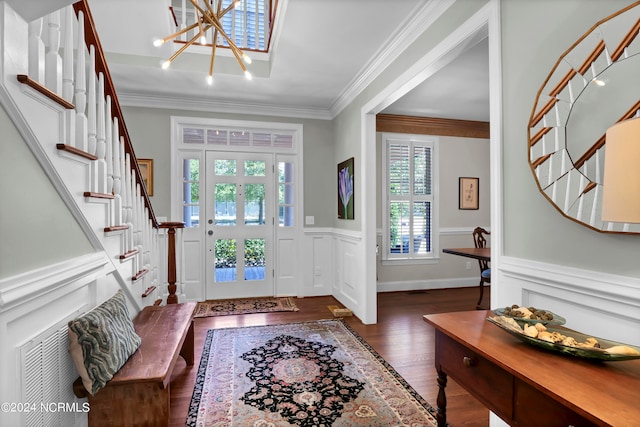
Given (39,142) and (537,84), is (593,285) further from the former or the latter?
(39,142)

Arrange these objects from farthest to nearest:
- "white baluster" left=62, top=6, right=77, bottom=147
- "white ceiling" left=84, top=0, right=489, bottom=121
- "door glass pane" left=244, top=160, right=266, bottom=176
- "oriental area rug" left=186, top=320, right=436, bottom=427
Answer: "door glass pane" left=244, top=160, right=266, bottom=176 < "white ceiling" left=84, top=0, right=489, bottom=121 < "oriental area rug" left=186, top=320, right=436, bottom=427 < "white baluster" left=62, top=6, right=77, bottom=147

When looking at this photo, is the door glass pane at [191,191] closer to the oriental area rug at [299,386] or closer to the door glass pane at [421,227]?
the oriental area rug at [299,386]

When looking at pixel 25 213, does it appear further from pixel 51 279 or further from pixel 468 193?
pixel 468 193

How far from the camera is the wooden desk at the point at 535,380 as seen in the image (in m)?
0.80

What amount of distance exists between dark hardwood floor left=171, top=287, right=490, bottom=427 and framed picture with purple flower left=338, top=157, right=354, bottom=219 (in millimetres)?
1246

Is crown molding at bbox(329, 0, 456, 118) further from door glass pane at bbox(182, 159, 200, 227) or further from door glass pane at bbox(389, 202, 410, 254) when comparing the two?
door glass pane at bbox(182, 159, 200, 227)

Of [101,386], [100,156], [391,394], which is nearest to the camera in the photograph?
[101,386]

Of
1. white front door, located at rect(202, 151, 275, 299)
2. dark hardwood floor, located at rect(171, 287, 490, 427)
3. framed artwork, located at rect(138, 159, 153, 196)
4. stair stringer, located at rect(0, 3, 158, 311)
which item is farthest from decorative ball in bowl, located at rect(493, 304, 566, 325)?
framed artwork, located at rect(138, 159, 153, 196)

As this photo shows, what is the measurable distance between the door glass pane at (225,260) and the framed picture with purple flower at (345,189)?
62.1 inches

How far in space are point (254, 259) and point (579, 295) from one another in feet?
12.6

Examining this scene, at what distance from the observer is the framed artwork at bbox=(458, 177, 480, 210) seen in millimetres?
5191

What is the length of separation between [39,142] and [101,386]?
105 cm

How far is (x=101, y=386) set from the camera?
4.60 ft

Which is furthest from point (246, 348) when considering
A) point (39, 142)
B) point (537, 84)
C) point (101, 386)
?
point (537, 84)
